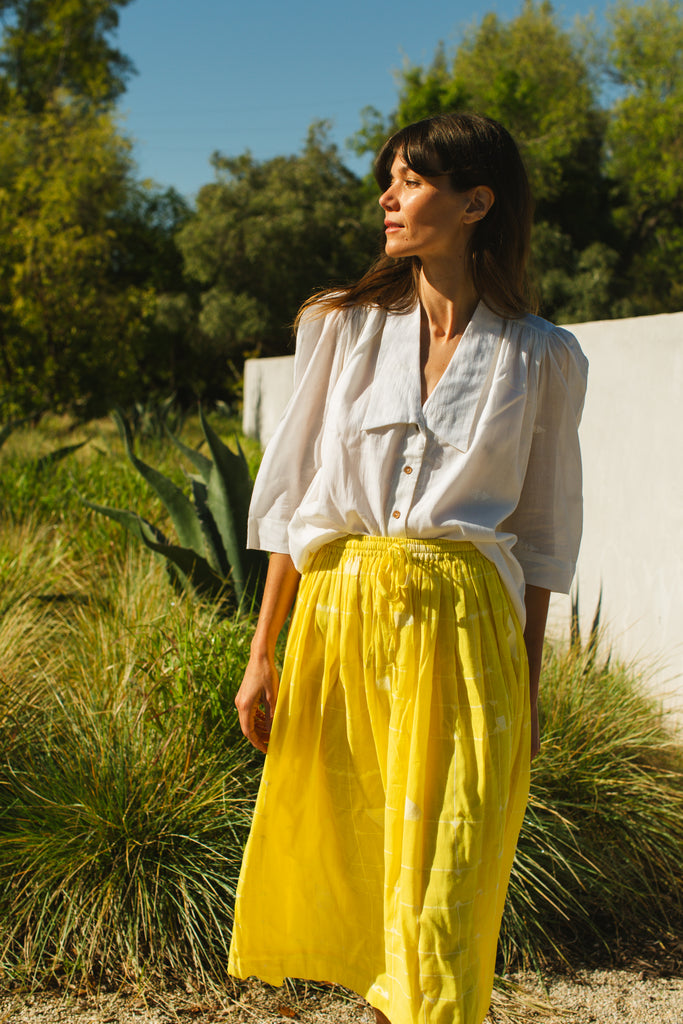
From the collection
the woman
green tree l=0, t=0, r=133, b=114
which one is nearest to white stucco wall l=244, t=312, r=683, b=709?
the woman

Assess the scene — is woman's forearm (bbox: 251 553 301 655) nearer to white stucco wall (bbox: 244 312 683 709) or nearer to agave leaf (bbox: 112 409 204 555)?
white stucco wall (bbox: 244 312 683 709)

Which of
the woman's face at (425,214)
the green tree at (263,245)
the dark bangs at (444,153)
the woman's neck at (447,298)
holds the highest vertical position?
the green tree at (263,245)

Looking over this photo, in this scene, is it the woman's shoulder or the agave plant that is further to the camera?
the agave plant

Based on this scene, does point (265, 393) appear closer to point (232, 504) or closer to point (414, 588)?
point (232, 504)

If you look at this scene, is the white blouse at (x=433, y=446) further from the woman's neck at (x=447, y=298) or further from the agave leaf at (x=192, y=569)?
the agave leaf at (x=192, y=569)

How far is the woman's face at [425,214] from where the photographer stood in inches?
60.7

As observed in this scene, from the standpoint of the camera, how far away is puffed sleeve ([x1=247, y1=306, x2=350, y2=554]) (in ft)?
5.32

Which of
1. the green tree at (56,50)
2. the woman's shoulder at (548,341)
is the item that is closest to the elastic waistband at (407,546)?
the woman's shoulder at (548,341)

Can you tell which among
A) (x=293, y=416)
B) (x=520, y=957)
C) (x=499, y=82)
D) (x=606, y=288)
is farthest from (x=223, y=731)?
(x=499, y=82)

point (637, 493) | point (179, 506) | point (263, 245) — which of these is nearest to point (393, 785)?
point (637, 493)

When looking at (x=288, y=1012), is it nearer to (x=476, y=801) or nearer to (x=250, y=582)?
(x=476, y=801)

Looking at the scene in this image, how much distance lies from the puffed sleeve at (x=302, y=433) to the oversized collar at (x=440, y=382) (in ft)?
0.35

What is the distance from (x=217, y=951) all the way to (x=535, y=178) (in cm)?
2431

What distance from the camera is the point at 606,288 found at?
23109 millimetres
